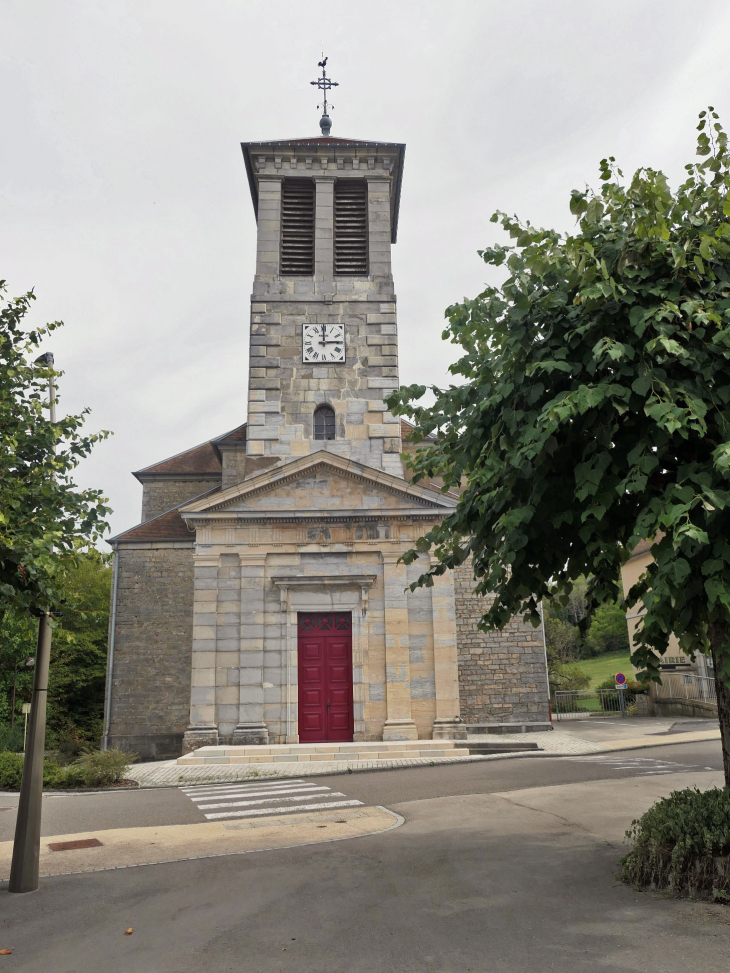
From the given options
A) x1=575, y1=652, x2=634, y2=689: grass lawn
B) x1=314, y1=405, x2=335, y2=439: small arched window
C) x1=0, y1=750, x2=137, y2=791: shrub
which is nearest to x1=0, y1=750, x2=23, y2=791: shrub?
x1=0, y1=750, x2=137, y2=791: shrub

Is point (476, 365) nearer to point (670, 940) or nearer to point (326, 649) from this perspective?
point (670, 940)

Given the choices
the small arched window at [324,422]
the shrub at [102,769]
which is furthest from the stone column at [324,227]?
the shrub at [102,769]

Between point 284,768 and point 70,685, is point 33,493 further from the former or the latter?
point 70,685

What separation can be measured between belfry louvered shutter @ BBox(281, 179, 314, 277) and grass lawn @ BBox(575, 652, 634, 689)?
36.1 m

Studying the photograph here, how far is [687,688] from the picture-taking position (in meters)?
27.8

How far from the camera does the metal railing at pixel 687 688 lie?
2706 centimetres

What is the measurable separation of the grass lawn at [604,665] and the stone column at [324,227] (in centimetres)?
3583

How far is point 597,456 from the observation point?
19.5ft

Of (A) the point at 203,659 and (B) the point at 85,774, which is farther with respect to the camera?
(A) the point at 203,659

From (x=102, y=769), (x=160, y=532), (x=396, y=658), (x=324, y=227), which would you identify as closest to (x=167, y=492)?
(x=160, y=532)

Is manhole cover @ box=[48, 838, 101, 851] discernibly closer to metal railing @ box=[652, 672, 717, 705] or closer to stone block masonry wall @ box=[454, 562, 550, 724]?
stone block masonry wall @ box=[454, 562, 550, 724]

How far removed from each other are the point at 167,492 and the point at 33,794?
22676mm

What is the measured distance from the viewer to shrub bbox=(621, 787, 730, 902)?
5.79m

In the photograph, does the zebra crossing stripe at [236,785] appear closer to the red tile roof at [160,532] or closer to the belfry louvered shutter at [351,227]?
the red tile roof at [160,532]
